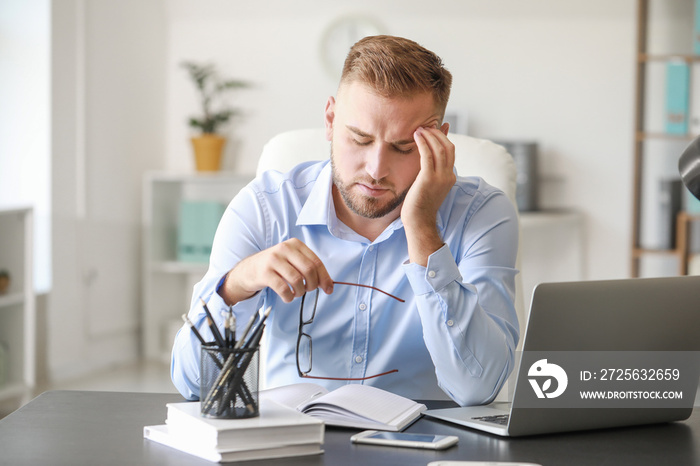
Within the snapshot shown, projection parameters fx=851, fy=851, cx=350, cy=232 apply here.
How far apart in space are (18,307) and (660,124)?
320 cm

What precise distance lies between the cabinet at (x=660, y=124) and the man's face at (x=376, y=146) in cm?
292

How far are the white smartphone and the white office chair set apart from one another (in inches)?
29.0

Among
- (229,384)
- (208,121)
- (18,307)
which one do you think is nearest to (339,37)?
(208,121)

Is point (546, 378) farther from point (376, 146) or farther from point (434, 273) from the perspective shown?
point (376, 146)

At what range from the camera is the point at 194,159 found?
182 inches

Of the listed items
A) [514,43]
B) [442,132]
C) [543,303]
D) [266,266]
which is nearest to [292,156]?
[442,132]

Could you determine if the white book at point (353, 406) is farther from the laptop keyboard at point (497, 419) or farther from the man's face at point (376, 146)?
the man's face at point (376, 146)

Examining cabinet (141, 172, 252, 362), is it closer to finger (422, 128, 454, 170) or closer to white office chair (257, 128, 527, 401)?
white office chair (257, 128, 527, 401)

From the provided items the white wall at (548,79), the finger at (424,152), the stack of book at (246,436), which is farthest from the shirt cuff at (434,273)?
the white wall at (548,79)

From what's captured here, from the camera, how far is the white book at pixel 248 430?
0.94 m

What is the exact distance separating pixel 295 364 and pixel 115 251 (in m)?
3.05

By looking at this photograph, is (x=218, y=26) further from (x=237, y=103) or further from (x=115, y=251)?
(x=115, y=251)

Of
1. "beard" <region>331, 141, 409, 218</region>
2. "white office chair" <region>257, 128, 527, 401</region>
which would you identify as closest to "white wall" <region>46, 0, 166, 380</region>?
"white office chair" <region>257, 128, 527, 401</region>

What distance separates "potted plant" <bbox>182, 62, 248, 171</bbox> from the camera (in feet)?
14.8
